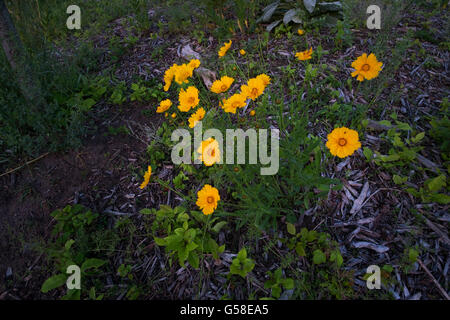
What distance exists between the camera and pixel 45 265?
1.86 metres

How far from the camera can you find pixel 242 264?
1565 mm

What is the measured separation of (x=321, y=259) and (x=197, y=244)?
0.79 metres

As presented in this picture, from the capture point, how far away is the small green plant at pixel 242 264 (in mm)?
1538

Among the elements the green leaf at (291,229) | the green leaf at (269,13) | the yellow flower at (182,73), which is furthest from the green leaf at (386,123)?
the green leaf at (269,13)

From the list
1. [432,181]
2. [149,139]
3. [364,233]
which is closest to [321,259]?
[364,233]

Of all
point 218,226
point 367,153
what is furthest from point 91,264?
point 367,153

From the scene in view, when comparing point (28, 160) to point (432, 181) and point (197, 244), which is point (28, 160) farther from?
point (432, 181)

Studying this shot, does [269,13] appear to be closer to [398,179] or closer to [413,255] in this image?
[398,179]

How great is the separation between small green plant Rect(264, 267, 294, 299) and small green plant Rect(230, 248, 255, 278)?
0.12 meters

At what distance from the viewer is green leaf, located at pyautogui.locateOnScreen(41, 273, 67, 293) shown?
64.6 inches

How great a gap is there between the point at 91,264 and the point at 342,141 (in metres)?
1.82

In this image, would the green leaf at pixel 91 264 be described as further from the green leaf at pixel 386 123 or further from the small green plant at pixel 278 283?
the green leaf at pixel 386 123

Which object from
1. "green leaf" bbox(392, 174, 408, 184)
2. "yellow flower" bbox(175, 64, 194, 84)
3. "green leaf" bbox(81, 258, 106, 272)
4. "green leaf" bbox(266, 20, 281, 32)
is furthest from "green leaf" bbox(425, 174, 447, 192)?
"green leaf" bbox(266, 20, 281, 32)

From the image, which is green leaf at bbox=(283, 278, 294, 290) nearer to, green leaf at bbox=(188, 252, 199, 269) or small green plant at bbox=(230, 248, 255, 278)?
small green plant at bbox=(230, 248, 255, 278)
